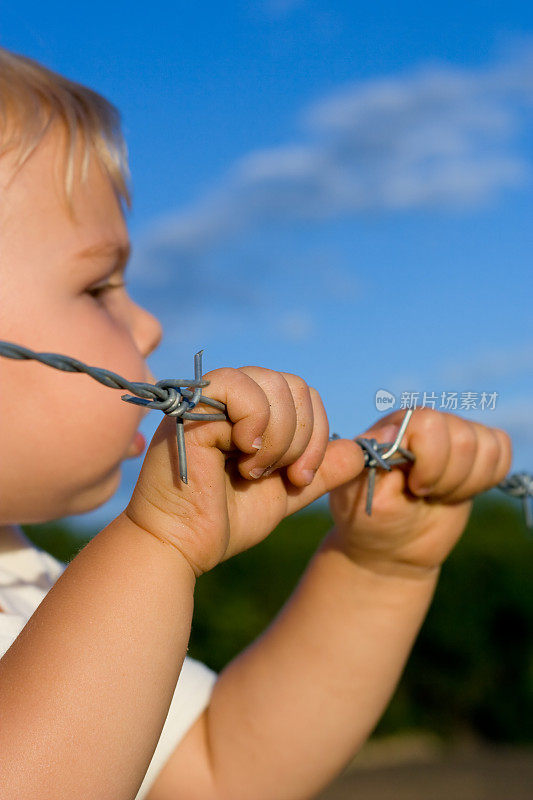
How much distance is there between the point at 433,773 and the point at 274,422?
452 centimetres

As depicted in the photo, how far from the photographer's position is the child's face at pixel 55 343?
1.35 m

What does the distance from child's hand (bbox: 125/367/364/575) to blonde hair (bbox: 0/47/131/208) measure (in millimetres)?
661

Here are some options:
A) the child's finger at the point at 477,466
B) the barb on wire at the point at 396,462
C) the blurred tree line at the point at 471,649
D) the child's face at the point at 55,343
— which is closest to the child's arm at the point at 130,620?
the barb on wire at the point at 396,462

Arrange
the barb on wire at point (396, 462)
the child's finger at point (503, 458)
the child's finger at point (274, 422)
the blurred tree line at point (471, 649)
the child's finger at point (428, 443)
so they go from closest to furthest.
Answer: the child's finger at point (274, 422)
the barb on wire at point (396, 462)
the child's finger at point (428, 443)
the child's finger at point (503, 458)
the blurred tree line at point (471, 649)

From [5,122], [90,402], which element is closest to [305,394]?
[90,402]

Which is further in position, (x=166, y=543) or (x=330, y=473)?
(x=330, y=473)

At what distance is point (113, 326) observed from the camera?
1521 mm

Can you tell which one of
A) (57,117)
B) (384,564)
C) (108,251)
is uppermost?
(57,117)

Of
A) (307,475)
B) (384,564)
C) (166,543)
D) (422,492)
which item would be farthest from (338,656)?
(166,543)

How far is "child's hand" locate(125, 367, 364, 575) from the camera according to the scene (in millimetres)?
990

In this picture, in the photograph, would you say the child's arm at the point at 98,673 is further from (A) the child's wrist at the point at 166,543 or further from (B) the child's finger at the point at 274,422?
(B) the child's finger at the point at 274,422

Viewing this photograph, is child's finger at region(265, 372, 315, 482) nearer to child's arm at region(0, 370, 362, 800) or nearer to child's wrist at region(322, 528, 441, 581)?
child's arm at region(0, 370, 362, 800)

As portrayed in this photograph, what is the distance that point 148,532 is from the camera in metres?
1.02

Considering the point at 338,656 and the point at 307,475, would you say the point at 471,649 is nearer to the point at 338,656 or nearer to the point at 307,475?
the point at 338,656
